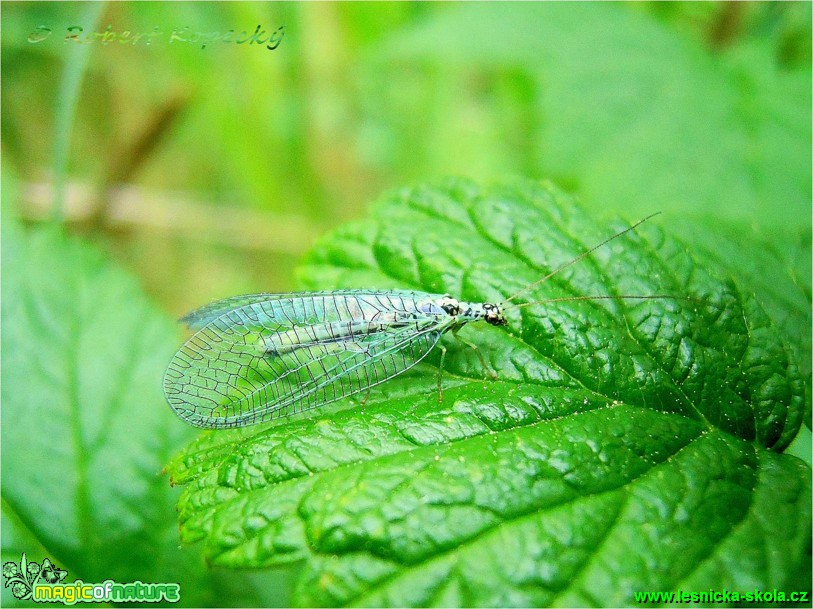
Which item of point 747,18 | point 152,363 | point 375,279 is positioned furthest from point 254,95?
point 747,18

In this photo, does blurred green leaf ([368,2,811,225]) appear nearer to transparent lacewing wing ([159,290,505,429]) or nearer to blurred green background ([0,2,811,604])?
blurred green background ([0,2,811,604])

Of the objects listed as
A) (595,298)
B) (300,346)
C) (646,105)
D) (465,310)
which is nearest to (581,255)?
(595,298)

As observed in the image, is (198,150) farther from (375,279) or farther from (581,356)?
(581,356)

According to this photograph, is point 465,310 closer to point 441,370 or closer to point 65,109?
point 441,370

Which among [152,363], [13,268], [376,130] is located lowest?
[152,363]

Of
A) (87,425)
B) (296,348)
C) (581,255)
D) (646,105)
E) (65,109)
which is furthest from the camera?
(646,105)

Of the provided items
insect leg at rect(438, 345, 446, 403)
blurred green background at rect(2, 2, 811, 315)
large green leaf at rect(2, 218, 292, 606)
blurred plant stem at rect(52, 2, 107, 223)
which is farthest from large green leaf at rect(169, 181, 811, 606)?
blurred plant stem at rect(52, 2, 107, 223)
